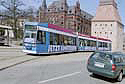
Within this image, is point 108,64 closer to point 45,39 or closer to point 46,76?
point 46,76

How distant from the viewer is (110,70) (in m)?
7.51

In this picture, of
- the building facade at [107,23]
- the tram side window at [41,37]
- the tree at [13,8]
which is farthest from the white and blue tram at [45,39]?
the building facade at [107,23]

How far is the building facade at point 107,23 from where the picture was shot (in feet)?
269

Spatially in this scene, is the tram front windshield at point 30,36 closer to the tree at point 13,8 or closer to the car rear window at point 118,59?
the car rear window at point 118,59

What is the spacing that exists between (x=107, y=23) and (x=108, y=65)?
8088cm

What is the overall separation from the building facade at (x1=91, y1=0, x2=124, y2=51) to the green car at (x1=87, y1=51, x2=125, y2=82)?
75.0 meters

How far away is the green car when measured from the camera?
753 centimetres

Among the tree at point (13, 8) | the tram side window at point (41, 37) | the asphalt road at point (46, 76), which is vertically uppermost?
the tree at point (13, 8)

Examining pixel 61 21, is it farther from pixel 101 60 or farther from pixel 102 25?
pixel 101 60

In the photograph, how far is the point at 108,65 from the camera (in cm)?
761

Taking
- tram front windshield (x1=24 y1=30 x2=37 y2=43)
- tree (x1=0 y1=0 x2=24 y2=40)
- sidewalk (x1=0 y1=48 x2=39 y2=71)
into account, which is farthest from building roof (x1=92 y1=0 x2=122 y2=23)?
sidewalk (x1=0 y1=48 x2=39 y2=71)

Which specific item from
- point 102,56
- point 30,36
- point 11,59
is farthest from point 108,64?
point 30,36

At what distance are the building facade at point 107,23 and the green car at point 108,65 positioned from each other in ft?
246

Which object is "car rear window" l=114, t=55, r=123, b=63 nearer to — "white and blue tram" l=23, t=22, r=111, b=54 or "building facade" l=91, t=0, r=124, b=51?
"white and blue tram" l=23, t=22, r=111, b=54
